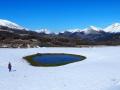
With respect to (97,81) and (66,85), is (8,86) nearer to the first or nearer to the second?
(66,85)

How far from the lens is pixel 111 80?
37312 millimetres

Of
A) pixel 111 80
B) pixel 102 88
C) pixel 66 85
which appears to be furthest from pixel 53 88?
pixel 111 80

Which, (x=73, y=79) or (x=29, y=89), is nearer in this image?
(x=29, y=89)

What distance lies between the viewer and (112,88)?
3080 centimetres

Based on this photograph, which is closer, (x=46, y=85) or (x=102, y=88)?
(x=102, y=88)

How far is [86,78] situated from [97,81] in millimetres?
3311

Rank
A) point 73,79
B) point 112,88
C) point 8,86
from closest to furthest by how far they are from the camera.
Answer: point 112,88 → point 8,86 → point 73,79

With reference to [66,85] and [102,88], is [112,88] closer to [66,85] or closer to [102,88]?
[102,88]

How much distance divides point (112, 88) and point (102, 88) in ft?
5.24

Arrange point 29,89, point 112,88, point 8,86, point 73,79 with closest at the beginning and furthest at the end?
point 112,88 → point 29,89 → point 8,86 → point 73,79

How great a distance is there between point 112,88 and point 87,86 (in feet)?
13.2

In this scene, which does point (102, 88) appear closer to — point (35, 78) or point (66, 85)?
point (66, 85)

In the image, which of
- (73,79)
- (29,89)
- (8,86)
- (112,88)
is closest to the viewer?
(112,88)

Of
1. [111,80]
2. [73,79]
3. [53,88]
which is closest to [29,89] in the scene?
[53,88]
